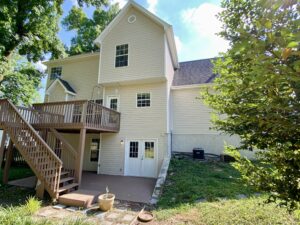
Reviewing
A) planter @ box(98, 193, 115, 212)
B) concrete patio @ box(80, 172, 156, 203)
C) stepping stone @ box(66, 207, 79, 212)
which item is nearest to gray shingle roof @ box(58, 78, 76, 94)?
concrete patio @ box(80, 172, 156, 203)

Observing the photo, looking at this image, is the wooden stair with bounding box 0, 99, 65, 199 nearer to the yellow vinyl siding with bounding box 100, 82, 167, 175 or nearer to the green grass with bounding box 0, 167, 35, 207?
the green grass with bounding box 0, 167, 35, 207

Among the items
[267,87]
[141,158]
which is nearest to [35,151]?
[141,158]

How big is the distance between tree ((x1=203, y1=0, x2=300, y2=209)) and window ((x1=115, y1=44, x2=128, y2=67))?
9.02 meters

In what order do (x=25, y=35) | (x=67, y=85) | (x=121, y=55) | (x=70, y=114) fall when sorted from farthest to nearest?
1. (x=25, y=35)
2. (x=67, y=85)
3. (x=121, y=55)
4. (x=70, y=114)

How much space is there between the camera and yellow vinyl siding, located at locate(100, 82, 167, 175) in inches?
430

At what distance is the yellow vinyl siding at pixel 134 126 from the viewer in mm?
10914

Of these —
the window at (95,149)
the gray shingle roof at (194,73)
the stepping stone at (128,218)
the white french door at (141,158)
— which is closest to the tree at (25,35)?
the window at (95,149)

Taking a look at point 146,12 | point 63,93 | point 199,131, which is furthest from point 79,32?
point 199,131

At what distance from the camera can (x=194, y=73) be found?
14031mm

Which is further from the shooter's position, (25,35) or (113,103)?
(25,35)

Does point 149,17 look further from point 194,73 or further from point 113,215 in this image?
point 113,215

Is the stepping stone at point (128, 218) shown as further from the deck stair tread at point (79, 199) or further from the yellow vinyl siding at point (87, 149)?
the yellow vinyl siding at point (87, 149)

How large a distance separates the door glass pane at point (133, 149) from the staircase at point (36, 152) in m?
3.96

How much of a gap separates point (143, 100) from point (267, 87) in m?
9.85
